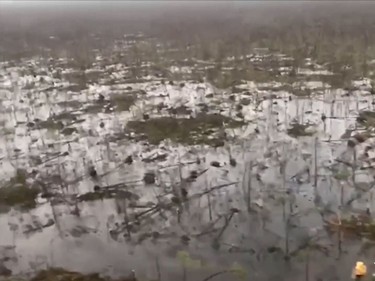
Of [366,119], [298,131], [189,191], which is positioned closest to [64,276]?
[189,191]

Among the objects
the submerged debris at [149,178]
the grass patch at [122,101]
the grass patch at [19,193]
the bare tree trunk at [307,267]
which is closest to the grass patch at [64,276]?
the grass patch at [19,193]

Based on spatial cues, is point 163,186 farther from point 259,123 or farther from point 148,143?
point 259,123

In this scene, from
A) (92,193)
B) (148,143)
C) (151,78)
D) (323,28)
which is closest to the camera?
(92,193)

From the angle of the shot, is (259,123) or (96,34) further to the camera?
(96,34)

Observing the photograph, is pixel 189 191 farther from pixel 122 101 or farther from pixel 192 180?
pixel 122 101

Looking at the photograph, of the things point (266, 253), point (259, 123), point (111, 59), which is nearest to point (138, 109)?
point (259, 123)

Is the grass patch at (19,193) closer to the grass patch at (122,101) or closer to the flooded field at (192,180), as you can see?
the flooded field at (192,180)

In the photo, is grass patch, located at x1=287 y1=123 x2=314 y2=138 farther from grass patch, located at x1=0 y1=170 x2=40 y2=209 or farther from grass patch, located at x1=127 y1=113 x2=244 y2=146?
grass patch, located at x1=0 y1=170 x2=40 y2=209
